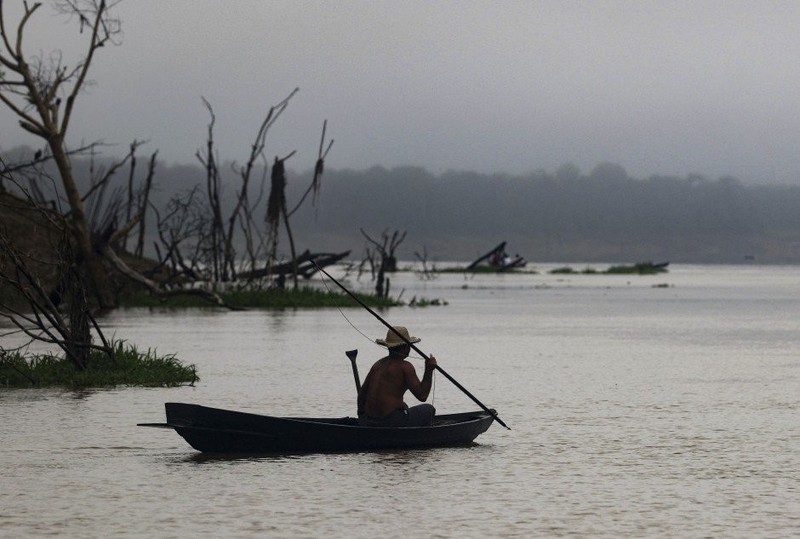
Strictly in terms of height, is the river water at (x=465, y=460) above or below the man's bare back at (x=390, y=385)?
below

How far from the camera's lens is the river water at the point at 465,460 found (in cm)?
1056

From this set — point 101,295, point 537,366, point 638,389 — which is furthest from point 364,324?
point 638,389

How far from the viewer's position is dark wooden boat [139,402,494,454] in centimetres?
1315

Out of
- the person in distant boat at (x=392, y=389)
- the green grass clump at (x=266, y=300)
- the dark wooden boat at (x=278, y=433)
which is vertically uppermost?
the green grass clump at (x=266, y=300)

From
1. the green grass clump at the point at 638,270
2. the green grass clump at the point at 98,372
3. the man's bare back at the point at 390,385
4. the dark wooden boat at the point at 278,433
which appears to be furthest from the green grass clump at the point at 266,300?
the green grass clump at the point at 638,270

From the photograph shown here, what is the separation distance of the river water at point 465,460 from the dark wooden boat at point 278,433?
0.16m

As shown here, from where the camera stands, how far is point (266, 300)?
147 feet

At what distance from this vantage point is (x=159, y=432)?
51.2 ft

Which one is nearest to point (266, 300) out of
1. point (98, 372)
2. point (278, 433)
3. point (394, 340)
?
point (98, 372)

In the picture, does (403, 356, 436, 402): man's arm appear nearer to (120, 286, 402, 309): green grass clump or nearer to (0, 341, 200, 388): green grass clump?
(0, 341, 200, 388): green grass clump

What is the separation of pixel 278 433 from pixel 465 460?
1.97 m

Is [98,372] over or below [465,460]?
over

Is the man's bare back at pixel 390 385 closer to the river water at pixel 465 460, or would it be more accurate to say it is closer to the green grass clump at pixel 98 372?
the river water at pixel 465 460

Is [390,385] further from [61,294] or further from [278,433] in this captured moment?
[61,294]
